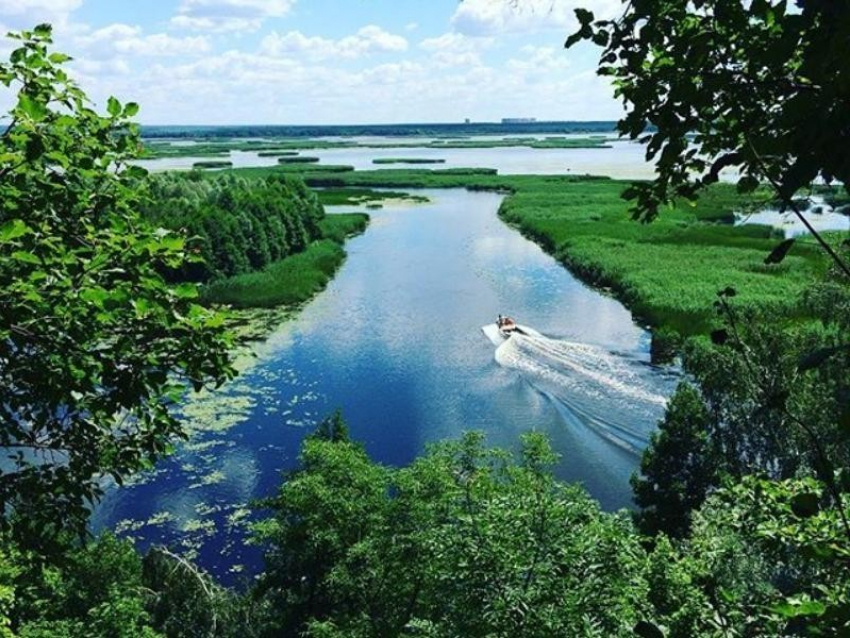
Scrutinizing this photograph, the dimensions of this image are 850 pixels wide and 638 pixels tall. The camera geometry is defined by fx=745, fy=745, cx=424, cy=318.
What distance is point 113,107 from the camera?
22.3 feet

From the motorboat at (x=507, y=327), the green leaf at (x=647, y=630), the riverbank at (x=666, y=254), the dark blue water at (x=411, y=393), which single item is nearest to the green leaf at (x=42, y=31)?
the green leaf at (x=647, y=630)

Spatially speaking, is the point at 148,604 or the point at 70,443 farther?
the point at 148,604

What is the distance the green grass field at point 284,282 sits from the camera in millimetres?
53469

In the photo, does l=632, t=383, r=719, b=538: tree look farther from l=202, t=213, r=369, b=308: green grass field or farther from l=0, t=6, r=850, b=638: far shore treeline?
l=202, t=213, r=369, b=308: green grass field

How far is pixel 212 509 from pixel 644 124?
25171mm

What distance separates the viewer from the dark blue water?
2720 cm

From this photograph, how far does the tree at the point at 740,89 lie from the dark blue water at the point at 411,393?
2217 centimetres

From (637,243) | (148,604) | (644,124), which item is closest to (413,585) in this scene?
(148,604)

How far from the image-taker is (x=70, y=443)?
7105mm

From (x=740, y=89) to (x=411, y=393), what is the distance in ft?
106

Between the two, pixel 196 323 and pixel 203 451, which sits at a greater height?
pixel 196 323

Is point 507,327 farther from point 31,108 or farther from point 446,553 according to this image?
point 31,108

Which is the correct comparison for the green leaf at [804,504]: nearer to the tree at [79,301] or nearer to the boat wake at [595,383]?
the tree at [79,301]

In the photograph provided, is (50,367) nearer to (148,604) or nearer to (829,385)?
(148,604)
